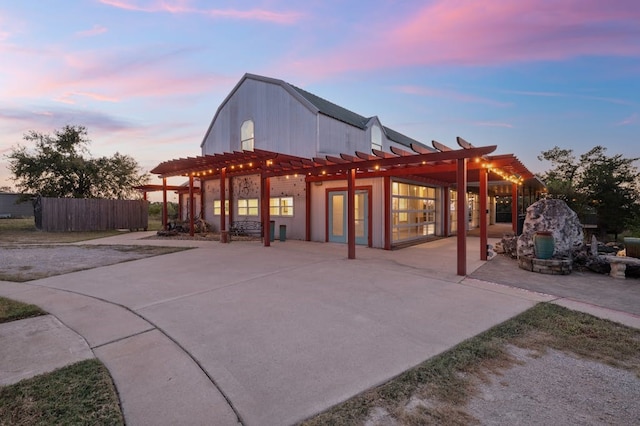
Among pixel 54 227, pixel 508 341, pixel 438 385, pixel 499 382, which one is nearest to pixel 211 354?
pixel 438 385

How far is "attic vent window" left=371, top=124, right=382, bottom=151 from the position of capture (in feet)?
57.1

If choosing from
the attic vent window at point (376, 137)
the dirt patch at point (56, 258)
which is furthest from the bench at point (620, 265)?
the attic vent window at point (376, 137)

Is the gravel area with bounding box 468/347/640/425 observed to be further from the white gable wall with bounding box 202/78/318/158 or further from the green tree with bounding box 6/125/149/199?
the green tree with bounding box 6/125/149/199

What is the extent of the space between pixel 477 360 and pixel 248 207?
13533 millimetres

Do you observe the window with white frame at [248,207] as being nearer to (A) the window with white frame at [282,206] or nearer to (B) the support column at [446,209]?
(A) the window with white frame at [282,206]

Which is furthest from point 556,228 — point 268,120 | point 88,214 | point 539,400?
point 88,214

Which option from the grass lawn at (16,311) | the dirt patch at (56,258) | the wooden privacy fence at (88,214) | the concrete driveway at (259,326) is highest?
the wooden privacy fence at (88,214)

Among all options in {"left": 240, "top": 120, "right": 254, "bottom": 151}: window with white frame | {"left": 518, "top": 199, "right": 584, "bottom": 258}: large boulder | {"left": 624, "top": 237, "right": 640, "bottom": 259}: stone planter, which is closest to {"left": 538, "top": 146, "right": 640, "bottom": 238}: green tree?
{"left": 624, "top": 237, "right": 640, "bottom": 259}: stone planter

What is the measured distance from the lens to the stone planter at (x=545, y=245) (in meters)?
7.05

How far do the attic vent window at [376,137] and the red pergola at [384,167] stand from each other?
4795 mm

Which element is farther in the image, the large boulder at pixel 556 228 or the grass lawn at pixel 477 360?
the large boulder at pixel 556 228

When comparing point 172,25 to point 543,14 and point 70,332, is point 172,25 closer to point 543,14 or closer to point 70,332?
point 70,332

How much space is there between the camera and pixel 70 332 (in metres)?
3.51

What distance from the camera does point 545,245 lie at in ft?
23.2
